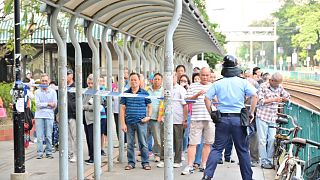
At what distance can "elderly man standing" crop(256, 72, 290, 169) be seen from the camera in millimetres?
9969

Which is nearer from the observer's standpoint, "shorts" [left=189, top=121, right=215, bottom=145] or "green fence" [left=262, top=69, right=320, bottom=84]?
"shorts" [left=189, top=121, right=215, bottom=145]

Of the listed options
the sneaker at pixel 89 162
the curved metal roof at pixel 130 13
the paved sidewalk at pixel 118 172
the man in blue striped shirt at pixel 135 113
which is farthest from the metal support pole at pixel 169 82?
the sneaker at pixel 89 162

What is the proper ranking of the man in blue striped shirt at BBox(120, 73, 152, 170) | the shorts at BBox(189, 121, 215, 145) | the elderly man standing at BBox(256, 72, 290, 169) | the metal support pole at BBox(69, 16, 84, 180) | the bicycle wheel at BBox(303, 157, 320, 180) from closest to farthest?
the bicycle wheel at BBox(303, 157, 320, 180), the metal support pole at BBox(69, 16, 84, 180), the shorts at BBox(189, 121, 215, 145), the man in blue striped shirt at BBox(120, 73, 152, 170), the elderly man standing at BBox(256, 72, 290, 169)

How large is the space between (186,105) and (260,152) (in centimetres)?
159

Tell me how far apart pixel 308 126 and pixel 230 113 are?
5.12 feet

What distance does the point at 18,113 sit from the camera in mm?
8367

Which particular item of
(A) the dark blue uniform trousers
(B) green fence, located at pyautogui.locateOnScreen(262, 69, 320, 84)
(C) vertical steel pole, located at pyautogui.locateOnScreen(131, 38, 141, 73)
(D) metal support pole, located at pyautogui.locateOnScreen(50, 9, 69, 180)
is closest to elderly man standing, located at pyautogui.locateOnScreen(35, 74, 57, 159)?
(C) vertical steel pole, located at pyautogui.locateOnScreen(131, 38, 141, 73)

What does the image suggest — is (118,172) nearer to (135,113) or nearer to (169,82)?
(135,113)

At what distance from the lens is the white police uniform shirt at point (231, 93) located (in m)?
7.80

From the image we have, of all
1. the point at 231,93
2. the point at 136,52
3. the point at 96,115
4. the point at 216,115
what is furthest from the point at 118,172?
the point at 136,52

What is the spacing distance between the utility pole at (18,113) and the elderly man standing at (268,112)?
13.2 ft

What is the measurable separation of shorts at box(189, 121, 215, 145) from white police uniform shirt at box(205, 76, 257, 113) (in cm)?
145

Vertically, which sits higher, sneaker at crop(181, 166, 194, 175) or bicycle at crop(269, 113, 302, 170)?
bicycle at crop(269, 113, 302, 170)

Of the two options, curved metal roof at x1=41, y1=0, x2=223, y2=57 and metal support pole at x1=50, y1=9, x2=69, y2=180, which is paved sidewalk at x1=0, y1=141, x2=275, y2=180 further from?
curved metal roof at x1=41, y1=0, x2=223, y2=57
